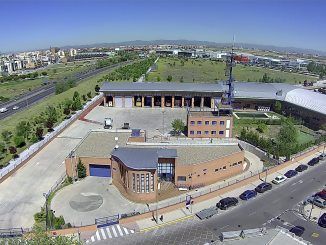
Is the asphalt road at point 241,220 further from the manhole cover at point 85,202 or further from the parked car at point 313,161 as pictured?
the manhole cover at point 85,202

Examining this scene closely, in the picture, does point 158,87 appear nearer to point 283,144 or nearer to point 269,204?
point 283,144

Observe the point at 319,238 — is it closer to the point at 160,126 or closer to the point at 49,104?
the point at 160,126

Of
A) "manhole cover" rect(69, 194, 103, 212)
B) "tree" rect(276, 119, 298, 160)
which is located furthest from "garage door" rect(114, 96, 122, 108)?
"manhole cover" rect(69, 194, 103, 212)

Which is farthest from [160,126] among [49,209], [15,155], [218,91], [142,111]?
[49,209]

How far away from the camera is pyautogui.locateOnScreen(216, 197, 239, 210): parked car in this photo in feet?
139

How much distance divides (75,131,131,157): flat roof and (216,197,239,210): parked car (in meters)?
19.3

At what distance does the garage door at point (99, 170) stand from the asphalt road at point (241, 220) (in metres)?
15.7

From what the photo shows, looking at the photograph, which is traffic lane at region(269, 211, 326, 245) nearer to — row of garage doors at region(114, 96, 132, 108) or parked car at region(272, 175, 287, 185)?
parked car at region(272, 175, 287, 185)

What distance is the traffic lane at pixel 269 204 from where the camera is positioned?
39.3m

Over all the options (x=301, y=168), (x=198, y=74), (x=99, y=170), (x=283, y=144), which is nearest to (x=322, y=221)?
(x=301, y=168)

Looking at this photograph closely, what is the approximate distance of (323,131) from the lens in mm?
76688

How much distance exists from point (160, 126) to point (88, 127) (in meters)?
17.5

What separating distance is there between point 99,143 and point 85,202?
1335 cm

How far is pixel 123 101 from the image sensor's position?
94.8m
